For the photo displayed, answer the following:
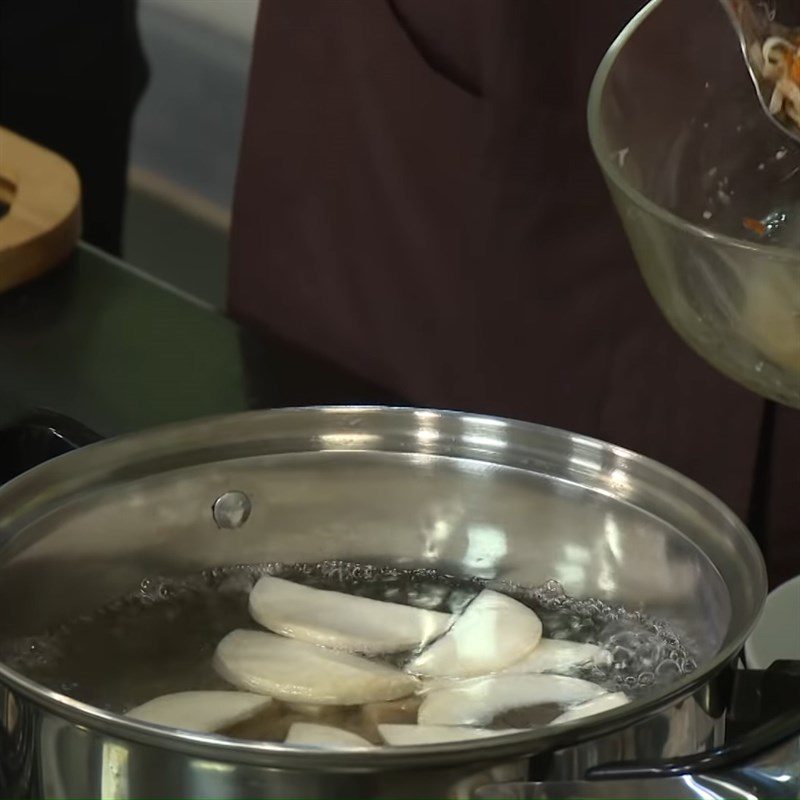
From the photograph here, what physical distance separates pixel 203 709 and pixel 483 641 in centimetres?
10

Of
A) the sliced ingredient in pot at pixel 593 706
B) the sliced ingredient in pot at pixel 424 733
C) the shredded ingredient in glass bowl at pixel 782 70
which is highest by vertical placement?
the shredded ingredient in glass bowl at pixel 782 70

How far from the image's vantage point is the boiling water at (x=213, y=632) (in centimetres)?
46

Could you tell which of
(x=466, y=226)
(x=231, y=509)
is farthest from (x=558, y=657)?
(x=466, y=226)

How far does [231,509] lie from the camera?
0.51m

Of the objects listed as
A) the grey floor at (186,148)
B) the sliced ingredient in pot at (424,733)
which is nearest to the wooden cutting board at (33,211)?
the grey floor at (186,148)

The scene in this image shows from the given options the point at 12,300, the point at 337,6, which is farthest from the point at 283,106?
the point at 12,300

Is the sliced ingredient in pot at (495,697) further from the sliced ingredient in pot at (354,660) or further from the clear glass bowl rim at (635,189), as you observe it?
the clear glass bowl rim at (635,189)

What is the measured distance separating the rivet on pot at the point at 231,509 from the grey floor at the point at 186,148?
580mm

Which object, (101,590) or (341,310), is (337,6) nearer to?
(341,310)

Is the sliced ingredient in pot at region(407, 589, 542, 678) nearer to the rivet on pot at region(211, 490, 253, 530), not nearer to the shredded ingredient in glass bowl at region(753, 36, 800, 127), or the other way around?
the rivet on pot at region(211, 490, 253, 530)

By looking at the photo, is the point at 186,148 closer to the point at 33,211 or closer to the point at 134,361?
the point at 33,211

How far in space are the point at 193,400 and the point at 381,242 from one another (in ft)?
0.50

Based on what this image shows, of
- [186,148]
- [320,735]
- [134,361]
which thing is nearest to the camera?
[320,735]

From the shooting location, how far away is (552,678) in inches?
17.9
